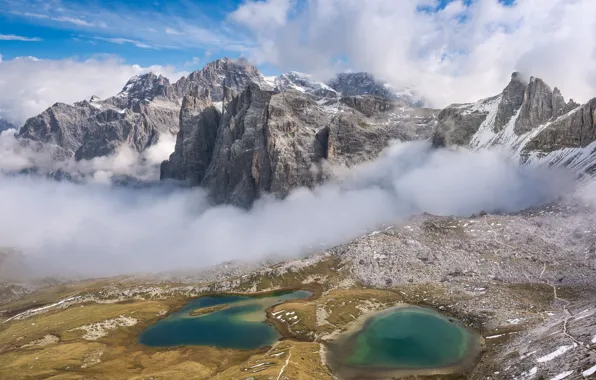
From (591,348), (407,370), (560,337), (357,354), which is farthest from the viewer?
(357,354)

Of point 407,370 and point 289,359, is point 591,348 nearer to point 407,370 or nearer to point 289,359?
point 407,370

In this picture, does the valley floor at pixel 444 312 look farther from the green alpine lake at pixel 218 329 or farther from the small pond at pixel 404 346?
the green alpine lake at pixel 218 329

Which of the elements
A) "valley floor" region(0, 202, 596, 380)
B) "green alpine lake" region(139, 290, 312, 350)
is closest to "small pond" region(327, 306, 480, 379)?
"valley floor" region(0, 202, 596, 380)

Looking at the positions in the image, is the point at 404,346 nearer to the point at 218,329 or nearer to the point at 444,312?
the point at 444,312

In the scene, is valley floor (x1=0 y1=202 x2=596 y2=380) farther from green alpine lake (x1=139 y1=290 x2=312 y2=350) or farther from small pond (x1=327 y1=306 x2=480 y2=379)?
green alpine lake (x1=139 y1=290 x2=312 y2=350)

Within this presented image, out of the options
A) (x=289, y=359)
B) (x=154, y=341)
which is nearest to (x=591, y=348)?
(x=289, y=359)

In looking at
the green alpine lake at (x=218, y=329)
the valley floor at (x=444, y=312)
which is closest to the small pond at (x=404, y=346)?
the valley floor at (x=444, y=312)
